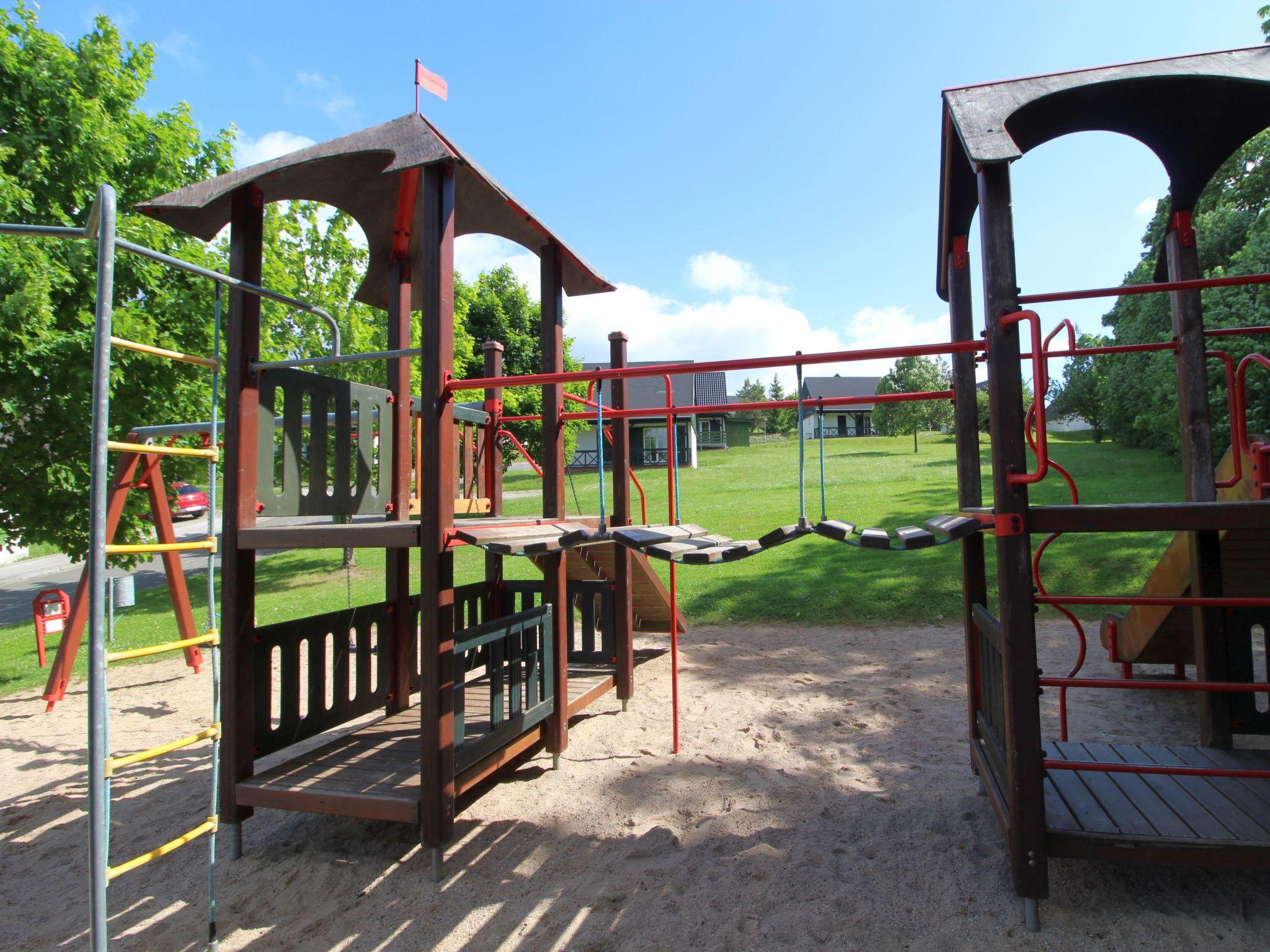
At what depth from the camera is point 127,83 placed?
8.34 m

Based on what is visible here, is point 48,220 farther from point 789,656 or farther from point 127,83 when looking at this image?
point 789,656

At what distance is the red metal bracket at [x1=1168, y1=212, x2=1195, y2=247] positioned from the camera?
3.94 meters

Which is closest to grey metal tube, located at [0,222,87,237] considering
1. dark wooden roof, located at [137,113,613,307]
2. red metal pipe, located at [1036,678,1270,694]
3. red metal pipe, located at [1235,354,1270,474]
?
dark wooden roof, located at [137,113,613,307]

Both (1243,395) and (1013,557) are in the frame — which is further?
(1243,395)

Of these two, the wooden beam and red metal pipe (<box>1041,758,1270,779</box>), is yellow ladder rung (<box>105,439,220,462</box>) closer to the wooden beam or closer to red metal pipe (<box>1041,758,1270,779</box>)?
the wooden beam

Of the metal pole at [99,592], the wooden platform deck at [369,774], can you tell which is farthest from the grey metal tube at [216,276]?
the wooden platform deck at [369,774]

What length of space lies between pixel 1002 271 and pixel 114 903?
464 centimetres

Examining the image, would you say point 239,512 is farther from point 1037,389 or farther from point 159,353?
point 1037,389

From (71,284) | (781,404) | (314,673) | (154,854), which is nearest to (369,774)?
(314,673)

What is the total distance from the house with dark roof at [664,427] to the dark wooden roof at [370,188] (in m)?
20.5

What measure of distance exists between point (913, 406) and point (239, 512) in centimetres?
3356

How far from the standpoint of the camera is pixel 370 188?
4.37 meters

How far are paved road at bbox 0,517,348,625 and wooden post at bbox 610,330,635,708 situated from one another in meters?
9.78

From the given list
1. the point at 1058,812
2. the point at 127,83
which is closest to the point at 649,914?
the point at 1058,812
